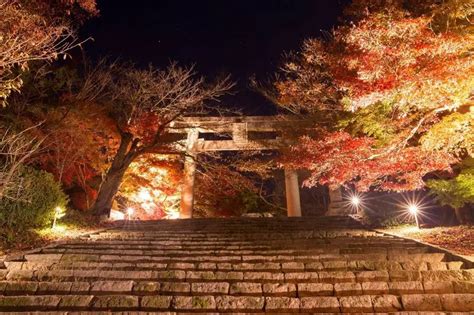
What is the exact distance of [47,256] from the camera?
6.32 m

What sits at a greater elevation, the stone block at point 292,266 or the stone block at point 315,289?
the stone block at point 292,266

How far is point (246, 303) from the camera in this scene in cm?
444

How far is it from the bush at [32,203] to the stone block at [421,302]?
27.8 ft

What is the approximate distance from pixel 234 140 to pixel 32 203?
1123 cm

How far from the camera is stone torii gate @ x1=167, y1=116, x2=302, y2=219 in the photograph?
17.3 m

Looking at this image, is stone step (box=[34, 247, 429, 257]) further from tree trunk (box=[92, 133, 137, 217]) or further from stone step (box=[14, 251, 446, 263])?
tree trunk (box=[92, 133, 137, 217])

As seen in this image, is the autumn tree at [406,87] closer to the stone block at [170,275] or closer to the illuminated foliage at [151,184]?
the stone block at [170,275]

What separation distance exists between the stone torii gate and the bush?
7.68 meters

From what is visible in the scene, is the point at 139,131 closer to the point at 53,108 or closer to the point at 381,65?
the point at 53,108

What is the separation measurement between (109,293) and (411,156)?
8680 mm

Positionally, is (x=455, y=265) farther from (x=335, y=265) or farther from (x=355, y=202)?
(x=355, y=202)

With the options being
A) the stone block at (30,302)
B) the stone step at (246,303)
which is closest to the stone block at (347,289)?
the stone step at (246,303)

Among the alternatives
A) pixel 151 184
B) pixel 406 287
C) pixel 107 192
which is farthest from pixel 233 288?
pixel 151 184

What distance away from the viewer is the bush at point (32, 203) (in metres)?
8.32
